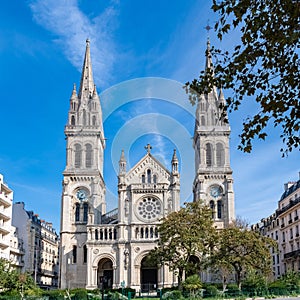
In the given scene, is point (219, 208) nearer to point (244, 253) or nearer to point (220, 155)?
point (220, 155)

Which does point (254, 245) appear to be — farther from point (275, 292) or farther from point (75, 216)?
point (75, 216)

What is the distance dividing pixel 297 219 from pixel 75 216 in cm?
2992

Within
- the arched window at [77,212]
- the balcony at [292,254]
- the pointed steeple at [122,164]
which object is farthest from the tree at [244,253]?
the arched window at [77,212]

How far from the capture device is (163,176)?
68125mm

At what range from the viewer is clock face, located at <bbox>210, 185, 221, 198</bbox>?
68125 millimetres

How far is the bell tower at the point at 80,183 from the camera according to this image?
214ft

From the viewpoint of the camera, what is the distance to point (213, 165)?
68.8m

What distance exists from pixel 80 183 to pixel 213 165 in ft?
62.5

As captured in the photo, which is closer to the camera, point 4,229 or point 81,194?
point 4,229

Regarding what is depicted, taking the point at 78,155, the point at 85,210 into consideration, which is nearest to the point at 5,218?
the point at 85,210

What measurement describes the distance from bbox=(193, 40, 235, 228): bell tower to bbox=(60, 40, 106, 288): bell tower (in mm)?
14514

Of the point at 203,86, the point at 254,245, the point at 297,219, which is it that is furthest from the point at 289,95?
the point at 297,219

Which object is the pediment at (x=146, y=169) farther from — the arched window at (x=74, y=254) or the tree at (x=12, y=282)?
the tree at (x=12, y=282)

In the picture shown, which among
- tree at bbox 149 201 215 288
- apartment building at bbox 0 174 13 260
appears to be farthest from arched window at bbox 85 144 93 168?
tree at bbox 149 201 215 288
